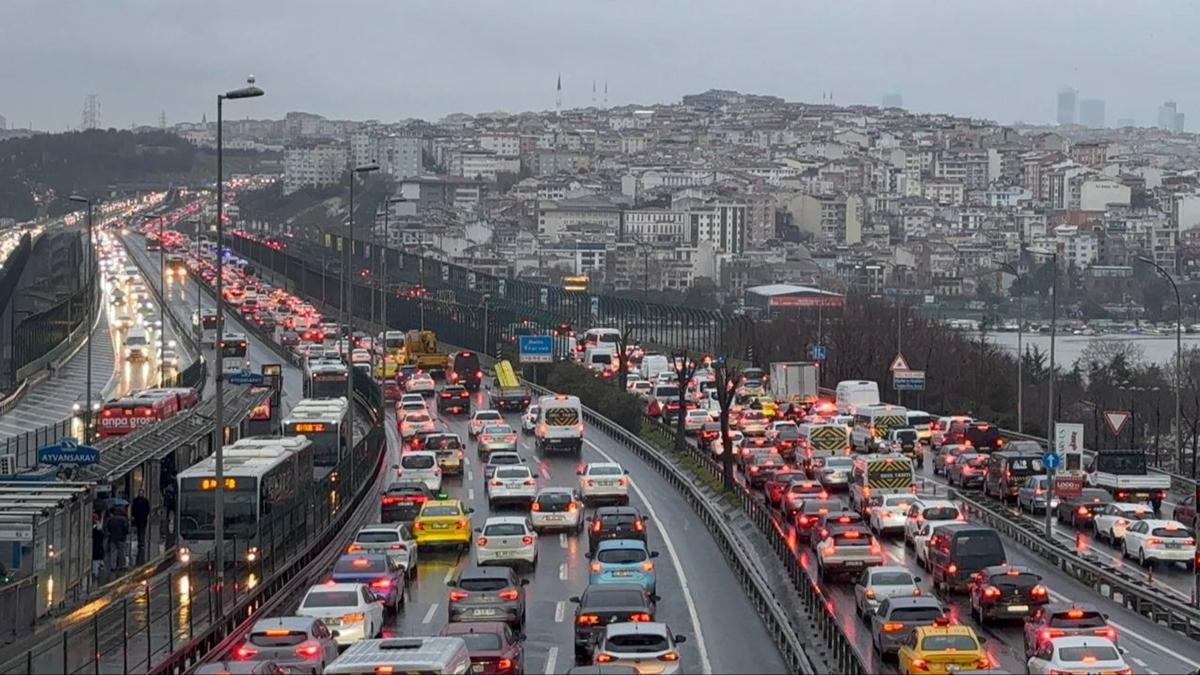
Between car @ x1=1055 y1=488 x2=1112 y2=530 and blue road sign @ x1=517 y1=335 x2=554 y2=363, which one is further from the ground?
blue road sign @ x1=517 y1=335 x2=554 y2=363

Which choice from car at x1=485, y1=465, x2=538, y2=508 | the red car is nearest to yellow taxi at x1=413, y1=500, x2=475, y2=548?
car at x1=485, y1=465, x2=538, y2=508

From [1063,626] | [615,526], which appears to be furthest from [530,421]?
A: [1063,626]

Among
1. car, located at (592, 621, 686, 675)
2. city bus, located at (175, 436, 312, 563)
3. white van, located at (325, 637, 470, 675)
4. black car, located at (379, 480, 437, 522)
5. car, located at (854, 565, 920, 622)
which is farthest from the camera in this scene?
black car, located at (379, 480, 437, 522)

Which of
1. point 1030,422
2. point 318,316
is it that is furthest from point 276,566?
point 318,316

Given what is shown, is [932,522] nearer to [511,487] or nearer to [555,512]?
[555,512]

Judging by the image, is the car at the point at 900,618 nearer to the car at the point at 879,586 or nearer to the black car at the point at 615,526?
the car at the point at 879,586

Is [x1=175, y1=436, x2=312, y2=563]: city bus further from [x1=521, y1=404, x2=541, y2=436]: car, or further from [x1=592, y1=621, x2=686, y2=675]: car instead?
[x1=521, y1=404, x2=541, y2=436]: car

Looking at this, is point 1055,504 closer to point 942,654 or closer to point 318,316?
point 942,654

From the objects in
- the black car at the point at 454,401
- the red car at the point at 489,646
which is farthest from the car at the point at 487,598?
the black car at the point at 454,401
